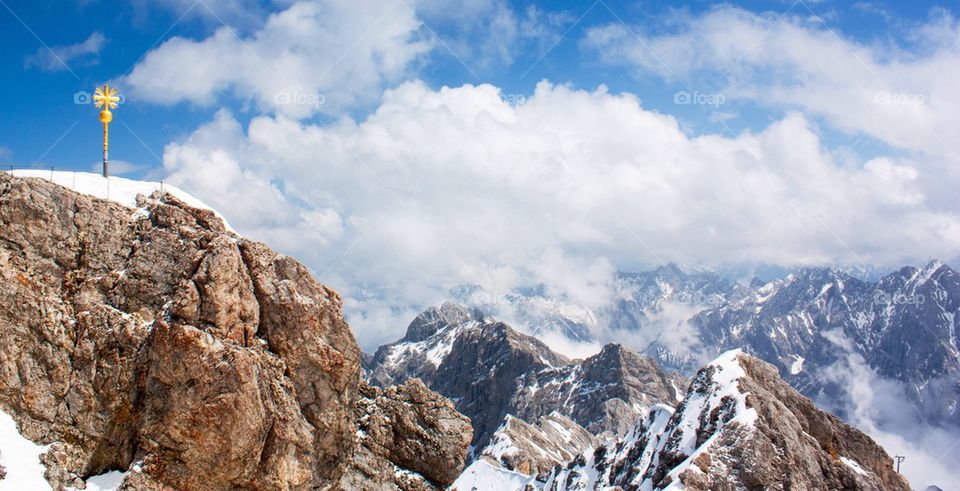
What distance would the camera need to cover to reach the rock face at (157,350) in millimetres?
41344

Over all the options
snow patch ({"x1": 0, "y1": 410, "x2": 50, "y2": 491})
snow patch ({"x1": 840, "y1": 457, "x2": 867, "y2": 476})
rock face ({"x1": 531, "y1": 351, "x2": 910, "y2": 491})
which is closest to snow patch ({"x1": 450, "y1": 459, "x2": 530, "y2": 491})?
rock face ({"x1": 531, "y1": 351, "x2": 910, "y2": 491})

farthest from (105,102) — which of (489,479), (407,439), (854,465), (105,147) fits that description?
(489,479)

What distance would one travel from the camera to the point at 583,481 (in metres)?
100

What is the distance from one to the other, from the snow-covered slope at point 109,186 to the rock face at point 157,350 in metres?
1.24

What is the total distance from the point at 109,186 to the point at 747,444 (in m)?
56.8

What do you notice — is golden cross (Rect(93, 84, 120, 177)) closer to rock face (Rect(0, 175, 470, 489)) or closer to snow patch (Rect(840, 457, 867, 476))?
rock face (Rect(0, 175, 470, 489))

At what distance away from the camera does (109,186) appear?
48750mm

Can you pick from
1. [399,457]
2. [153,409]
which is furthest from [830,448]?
[153,409]

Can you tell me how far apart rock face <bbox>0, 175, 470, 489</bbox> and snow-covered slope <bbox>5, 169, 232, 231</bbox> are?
4.07ft

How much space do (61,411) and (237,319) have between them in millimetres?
10692

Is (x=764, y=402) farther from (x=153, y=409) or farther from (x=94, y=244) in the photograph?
(x=94, y=244)

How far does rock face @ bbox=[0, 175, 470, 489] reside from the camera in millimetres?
41344

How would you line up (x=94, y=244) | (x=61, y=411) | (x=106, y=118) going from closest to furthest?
(x=61, y=411) < (x=94, y=244) < (x=106, y=118)

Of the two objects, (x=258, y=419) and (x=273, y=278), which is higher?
(x=273, y=278)
